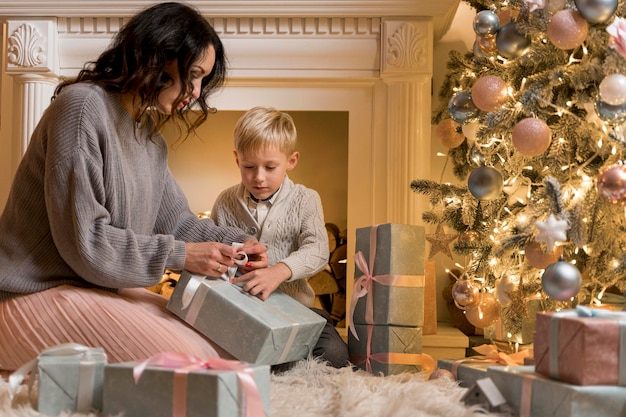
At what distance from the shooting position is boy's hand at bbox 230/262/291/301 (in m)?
1.82

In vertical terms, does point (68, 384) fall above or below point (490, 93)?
below

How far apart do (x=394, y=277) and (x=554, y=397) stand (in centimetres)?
72

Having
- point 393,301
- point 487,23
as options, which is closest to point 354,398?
point 393,301

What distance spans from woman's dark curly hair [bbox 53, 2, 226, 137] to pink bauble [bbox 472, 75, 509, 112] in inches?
28.0

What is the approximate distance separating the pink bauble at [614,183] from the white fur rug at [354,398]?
1.78 feet

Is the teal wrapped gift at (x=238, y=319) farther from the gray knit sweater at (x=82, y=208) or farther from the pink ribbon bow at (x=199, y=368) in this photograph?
the pink ribbon bow at (x=199, y=368)

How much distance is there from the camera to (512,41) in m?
1.93

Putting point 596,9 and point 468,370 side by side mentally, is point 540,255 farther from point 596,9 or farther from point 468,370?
point 596,9

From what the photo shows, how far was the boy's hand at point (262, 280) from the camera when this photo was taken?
182 centimetres

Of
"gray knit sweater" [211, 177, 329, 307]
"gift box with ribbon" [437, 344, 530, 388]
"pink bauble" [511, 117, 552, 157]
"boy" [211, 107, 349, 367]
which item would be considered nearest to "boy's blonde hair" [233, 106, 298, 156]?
"boy" [211, 107, 349, 367]

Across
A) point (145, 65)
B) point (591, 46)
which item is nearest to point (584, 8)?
point (591, 46)

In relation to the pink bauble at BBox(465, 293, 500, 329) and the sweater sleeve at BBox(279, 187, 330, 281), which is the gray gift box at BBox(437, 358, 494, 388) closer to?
the pink bauble at BBox(465, 293, 500, 329)

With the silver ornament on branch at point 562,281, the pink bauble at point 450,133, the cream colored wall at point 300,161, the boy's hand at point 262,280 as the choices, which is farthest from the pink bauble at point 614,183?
the cream colored wall at point 300,161

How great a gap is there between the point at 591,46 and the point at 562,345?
34.4 inches
